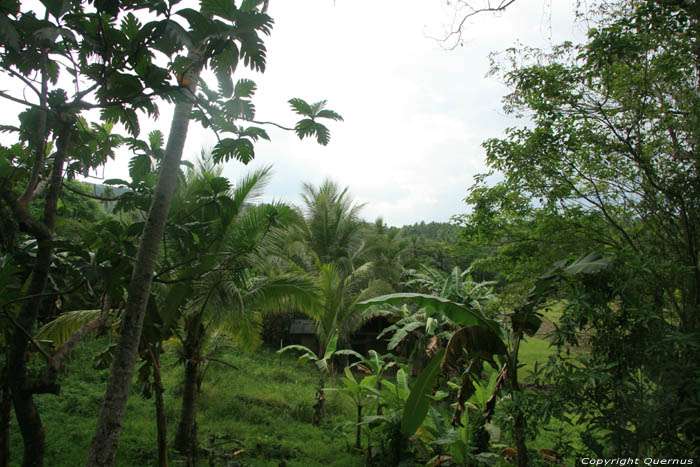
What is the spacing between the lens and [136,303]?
2.22m

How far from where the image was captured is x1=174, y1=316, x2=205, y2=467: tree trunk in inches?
230

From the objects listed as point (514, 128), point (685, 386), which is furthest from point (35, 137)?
point (514, 128)

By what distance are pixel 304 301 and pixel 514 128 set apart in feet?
13.5

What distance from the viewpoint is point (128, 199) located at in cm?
269

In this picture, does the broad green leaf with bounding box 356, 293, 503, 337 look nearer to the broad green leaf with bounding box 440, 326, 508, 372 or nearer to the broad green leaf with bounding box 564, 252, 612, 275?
the broad green leaf with bounding box 440, 326, 508, 372

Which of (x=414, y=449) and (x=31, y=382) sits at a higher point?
(x=31, y=382)

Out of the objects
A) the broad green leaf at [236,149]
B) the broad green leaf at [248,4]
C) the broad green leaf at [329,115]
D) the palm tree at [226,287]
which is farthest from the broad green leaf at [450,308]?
the broad green leaf at [248,4]

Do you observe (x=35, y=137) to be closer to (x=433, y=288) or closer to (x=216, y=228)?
(x=216, y=228)

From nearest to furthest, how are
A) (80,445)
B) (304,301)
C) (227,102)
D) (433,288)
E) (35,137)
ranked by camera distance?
(227,102) → (35,137) → (80,445) → (304,301) → (433,288)

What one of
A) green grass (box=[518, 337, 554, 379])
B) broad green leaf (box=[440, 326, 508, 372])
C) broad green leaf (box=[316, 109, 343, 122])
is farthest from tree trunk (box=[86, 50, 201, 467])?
green grass (box=[518, 337, 554, 379])

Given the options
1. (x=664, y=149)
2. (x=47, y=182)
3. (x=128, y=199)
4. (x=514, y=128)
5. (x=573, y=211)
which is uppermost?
(x=514, y=128)

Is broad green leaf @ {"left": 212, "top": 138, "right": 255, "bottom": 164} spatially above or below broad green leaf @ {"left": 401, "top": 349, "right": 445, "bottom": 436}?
above

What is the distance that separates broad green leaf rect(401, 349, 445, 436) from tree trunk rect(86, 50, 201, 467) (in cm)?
295

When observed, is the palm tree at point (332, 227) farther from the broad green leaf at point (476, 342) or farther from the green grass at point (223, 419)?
the broad green leaf at point (476, 342)
